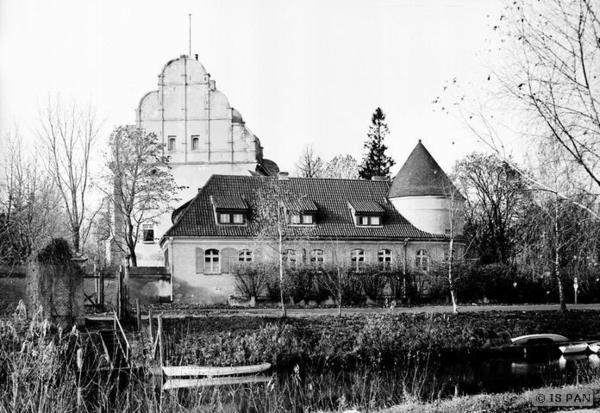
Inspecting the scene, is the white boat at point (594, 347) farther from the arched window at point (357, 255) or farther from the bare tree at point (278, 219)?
the arched window at point (357, 255)

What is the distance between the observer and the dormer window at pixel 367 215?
114 feet

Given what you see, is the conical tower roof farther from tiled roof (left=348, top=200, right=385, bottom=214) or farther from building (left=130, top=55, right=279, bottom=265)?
building (left=130, top=55, right=279, bottom=265)

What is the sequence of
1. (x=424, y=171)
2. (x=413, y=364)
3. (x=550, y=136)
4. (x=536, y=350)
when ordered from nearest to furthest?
(x=550, y=136) < (x=413, y=364) < (x=536, y=350) < (x=424, y=171)

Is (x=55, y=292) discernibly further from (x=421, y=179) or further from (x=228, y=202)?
(x=421, y=179)

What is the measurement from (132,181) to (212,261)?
7.51 metres

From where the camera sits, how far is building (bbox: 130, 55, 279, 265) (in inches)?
1646

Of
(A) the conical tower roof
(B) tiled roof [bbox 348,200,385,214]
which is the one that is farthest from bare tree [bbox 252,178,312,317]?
(A) the conical tower roof

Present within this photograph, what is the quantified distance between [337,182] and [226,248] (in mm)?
7844

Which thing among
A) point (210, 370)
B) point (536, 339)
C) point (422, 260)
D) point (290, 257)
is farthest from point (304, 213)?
point (210, 370)

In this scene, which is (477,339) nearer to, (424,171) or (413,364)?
(413,364)

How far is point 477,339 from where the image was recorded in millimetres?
21672

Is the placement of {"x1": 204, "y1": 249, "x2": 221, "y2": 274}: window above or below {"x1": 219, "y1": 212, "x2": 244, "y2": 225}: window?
below

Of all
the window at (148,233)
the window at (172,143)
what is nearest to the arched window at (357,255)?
the window at (148,233)

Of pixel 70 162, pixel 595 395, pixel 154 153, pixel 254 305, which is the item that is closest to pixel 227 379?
pixel 595 395
